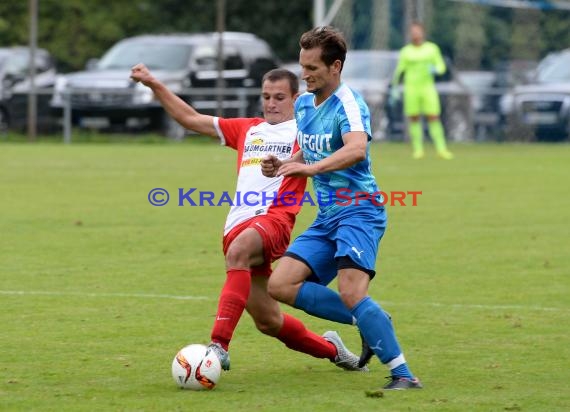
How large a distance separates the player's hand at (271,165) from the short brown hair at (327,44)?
591 millimetres

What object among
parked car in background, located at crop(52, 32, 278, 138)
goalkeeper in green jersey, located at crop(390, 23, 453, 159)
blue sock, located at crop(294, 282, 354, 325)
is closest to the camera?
blue sock, located at crop(294, 282, 354, 325)

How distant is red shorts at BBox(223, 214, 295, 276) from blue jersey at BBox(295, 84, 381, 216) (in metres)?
0.35

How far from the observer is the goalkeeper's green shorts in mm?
23391

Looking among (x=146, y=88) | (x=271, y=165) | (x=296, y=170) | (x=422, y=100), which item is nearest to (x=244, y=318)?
(x=271, y=165)

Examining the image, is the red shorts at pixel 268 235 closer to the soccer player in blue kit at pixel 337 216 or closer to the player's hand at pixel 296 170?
the soccer player in blue kit at pixel 337 216

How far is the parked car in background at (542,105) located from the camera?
89.4 ft

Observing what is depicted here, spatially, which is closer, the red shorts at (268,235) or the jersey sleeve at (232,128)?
the red shorts at (268,235)

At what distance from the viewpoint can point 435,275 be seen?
10352mm

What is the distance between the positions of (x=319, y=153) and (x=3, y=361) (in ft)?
6.58

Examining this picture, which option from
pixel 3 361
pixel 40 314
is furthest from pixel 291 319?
pixel 40 314

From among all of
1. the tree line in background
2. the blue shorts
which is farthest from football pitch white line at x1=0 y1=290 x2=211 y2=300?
the tree line in background

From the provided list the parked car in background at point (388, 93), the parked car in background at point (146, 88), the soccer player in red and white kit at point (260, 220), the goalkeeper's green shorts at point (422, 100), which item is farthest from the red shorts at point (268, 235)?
the parked car in background at point (388, 93)

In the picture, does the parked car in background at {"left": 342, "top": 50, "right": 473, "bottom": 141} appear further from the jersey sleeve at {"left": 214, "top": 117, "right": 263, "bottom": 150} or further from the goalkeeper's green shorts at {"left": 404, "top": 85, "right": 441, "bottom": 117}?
the jersey sleeve at {"left": 214, "top": 117, "right": 263, "bottom": 150}

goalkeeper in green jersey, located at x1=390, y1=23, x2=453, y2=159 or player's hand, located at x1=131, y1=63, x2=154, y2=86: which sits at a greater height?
player's hand, located at x1=131, y1=63, x2=154, y2=86
